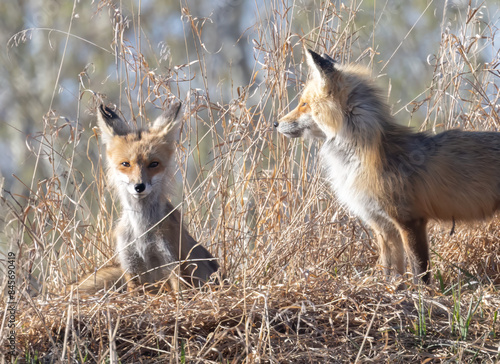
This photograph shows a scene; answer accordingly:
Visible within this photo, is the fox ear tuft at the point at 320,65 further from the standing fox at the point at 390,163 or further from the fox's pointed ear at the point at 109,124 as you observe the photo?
the fox's pointed ear at the point at 109,124

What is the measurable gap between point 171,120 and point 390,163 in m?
1.50

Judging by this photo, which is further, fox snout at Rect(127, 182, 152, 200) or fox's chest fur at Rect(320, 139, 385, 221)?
fox's chest fur at Rect(320, 139, 385, 221)

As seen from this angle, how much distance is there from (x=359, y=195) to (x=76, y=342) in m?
2.26

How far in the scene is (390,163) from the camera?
4137mm

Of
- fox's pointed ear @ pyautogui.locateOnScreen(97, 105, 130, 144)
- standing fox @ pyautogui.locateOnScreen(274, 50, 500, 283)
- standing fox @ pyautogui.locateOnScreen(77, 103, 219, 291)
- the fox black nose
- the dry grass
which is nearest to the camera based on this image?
the dry grass

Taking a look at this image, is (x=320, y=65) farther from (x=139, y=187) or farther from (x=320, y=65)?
(x=139, y=187)

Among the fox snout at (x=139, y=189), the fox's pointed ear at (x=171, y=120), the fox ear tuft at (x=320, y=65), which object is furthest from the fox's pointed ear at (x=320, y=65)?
the fox snout at (x=139, y=189)

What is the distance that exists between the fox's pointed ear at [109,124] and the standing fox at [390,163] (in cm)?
109

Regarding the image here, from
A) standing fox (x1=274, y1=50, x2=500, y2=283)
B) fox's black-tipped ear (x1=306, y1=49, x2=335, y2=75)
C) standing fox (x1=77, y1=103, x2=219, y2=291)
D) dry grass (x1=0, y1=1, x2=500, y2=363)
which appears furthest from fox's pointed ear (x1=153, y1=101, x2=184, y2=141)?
fox's black-tipped ear (x1=306, y1=49, x2=335, y2=75)

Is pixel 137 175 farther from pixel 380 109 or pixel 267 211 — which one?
pixel 380 109

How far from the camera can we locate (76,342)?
2.52 metres

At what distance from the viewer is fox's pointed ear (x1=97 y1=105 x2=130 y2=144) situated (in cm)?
423

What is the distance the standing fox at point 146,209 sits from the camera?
397 centimetres

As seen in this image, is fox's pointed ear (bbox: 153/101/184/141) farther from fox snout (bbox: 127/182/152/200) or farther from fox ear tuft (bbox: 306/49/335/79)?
fox ear tuft (bbox: 306/49/335/79)
